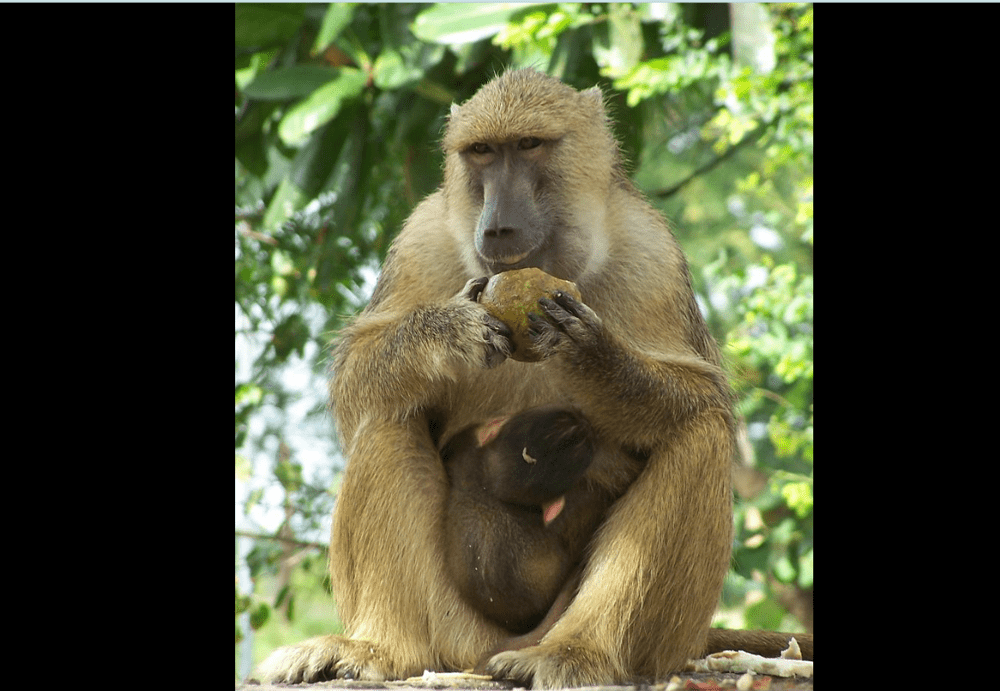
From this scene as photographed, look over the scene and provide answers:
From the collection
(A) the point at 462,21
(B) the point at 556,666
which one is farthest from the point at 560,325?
(A) the point at 462,21

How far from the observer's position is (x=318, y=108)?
644 centimetres

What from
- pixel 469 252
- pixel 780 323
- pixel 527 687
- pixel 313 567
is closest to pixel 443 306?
pixel 469 252

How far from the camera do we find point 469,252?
4246mm

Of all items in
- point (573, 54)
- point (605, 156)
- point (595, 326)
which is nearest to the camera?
point (595, 326)

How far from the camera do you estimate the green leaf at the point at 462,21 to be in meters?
6.23

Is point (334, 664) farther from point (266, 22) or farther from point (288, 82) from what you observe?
point (266, 22)

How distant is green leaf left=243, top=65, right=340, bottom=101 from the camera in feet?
21.5

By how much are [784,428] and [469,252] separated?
439cm

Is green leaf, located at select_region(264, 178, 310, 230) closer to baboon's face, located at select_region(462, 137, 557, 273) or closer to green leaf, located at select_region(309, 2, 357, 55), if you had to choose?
green leaf, located at select_region(309, 2, 357, 55)

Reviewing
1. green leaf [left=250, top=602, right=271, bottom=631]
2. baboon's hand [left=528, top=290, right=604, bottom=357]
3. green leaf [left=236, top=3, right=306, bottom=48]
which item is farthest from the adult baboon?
green leaf [left=236, top=3, right=306, bottom=48]

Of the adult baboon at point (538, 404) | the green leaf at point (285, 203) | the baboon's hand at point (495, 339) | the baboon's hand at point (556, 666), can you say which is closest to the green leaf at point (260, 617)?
the green leaf at point (285, 203)

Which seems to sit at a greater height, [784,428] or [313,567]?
[784,428]

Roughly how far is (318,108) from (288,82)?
36 centimetres

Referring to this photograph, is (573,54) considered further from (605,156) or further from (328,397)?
(328,397)
